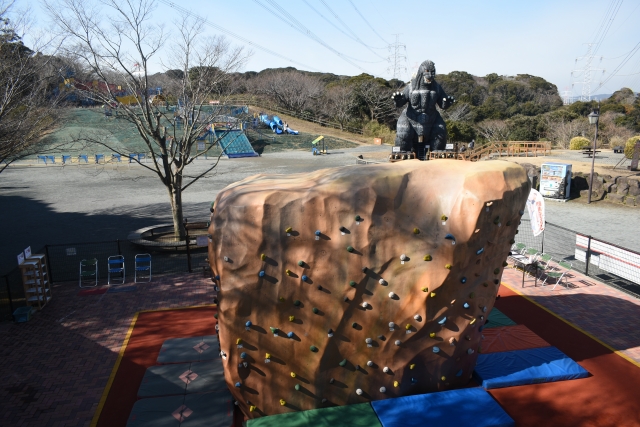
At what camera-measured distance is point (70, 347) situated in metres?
8.80

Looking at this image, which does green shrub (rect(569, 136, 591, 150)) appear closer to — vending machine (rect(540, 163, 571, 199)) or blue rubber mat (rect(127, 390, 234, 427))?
vending machine (rect(540, 163, 571, 199))

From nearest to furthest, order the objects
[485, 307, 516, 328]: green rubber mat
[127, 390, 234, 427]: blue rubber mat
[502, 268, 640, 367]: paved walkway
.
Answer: [127, 390, 234, 427]: blue rubber mat < [502, 268, 640, 367]: paved walkway < [485, 307, 516, 328]: green rubber mat

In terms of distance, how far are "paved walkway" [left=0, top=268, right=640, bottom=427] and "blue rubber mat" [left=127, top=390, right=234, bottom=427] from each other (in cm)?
85

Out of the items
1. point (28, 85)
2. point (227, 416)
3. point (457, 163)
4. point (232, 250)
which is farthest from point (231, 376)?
point (28, 85)

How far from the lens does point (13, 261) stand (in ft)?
44.7

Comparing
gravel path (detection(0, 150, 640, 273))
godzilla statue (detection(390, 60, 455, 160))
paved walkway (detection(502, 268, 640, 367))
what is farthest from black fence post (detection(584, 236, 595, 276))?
godzilla statue (detection(390, 60, 455, 160))

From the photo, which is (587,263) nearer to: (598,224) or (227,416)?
(598,224)

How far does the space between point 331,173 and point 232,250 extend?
1.75 metres

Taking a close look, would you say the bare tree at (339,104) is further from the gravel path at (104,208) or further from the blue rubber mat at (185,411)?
the blue rubber mat at (185,411)

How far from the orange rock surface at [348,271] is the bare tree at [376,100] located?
43547mm

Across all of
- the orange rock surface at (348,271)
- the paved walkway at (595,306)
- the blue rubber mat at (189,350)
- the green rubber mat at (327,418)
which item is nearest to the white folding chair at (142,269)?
the blue rubber mat at (189,350)

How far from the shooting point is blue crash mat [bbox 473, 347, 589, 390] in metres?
7.06

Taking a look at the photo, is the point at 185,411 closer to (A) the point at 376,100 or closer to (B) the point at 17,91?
(B) the point at 17,91

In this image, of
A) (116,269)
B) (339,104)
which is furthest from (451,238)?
(339,104)
